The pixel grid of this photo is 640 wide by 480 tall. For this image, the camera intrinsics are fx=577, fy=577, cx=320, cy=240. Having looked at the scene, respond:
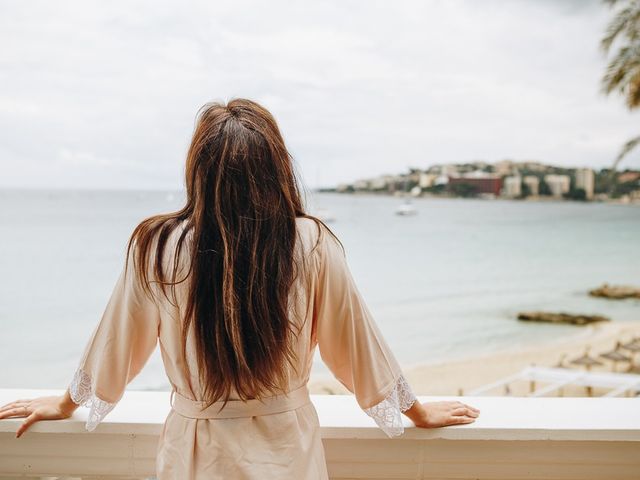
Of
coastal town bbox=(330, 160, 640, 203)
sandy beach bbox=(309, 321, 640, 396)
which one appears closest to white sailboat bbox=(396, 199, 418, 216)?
coastal town bbox=(330, 160, 640, 203)

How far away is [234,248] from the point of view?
101cm

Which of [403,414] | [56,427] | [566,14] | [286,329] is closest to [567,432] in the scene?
[403,414]

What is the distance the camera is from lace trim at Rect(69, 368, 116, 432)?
1198 mm

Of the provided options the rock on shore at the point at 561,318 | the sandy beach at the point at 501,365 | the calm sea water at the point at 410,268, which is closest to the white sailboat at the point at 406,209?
the calm sea water at the point at 410,268

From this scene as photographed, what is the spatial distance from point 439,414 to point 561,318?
23.4m

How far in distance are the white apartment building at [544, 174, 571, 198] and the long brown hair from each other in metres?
53.9

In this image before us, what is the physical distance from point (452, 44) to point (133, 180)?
36.0 m

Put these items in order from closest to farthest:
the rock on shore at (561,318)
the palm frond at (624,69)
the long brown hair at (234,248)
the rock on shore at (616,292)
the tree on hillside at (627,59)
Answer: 1. the long brown hair at (234,248)
2. the tree on hillside at (627,59)
3. the palm frond at (624,69)
4. the rock on shore at (561,318)
5. the rock on shore at (616,292)

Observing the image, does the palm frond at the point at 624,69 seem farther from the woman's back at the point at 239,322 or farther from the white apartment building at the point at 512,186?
the white apartment building at the point at 512,186

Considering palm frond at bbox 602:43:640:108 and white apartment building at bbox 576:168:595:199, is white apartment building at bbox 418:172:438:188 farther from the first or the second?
palm frond at bbox 602:43:640:108

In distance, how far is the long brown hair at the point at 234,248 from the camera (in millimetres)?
1024

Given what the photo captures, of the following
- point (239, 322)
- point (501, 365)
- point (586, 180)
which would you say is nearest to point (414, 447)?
point (239, 322)

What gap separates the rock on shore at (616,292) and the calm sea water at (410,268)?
687 millimetres

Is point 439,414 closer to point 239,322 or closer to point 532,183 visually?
point 239,322
